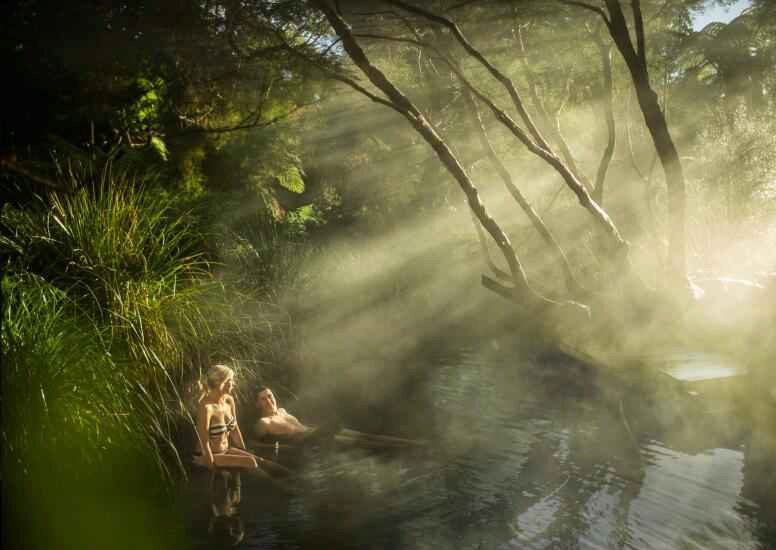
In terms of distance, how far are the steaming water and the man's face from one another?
504 mm

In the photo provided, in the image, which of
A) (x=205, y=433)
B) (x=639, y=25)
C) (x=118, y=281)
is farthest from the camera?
(x=639, y=25)

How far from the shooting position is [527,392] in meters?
9.34

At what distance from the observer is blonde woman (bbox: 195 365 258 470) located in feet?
17.7

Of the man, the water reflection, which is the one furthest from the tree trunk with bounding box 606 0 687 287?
the water reflection

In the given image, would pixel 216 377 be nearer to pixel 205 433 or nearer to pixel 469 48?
pixel 205 433

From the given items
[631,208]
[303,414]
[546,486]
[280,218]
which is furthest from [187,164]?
[631,208]

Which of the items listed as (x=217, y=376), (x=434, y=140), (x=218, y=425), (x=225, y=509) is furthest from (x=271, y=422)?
(x=434, y=140)

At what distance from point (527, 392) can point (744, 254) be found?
17767mm

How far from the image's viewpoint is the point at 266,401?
6.72 meters

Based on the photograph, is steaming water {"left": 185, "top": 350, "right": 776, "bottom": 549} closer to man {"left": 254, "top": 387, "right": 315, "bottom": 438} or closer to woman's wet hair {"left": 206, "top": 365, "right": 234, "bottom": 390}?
man {"left": 254, "top": 387, "right": 315, "bottom": 438}

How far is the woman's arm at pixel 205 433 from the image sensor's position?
537 centimetres

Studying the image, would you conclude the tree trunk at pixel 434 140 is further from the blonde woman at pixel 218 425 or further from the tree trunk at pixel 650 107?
the blonde woman at pixel 218 425

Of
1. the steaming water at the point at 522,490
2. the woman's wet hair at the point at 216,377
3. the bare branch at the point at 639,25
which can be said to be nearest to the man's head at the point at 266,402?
the steaming water at the point at 522,490

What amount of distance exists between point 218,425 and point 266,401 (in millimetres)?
1151
